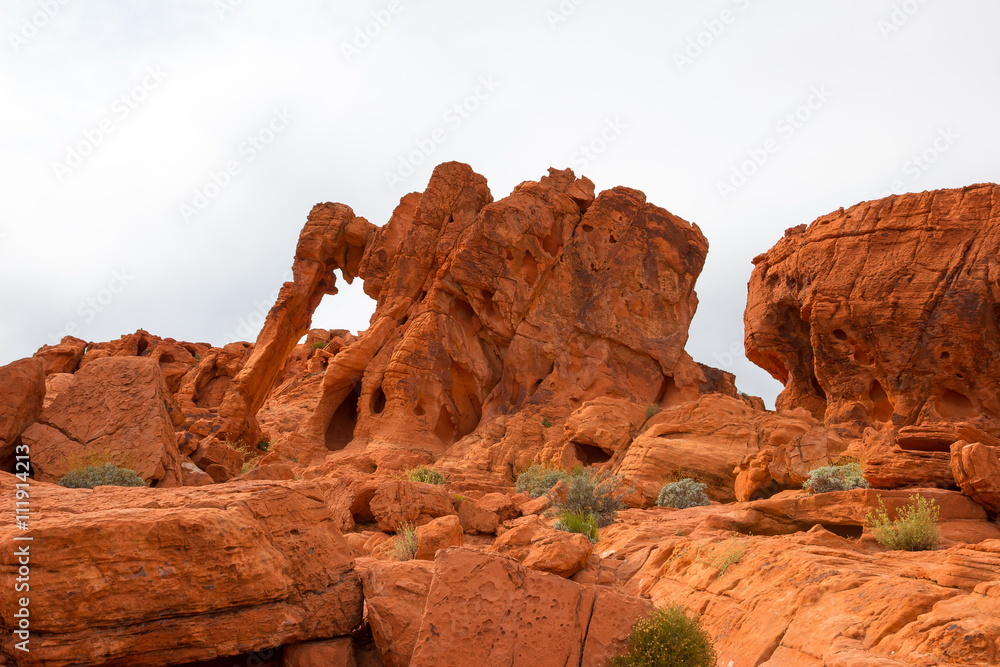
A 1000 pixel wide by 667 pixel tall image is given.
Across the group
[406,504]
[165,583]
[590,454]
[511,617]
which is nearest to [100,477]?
[406,504]

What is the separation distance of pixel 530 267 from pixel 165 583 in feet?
73.5

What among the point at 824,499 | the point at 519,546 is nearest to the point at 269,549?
the point at 519,546

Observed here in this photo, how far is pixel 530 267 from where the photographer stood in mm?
27078

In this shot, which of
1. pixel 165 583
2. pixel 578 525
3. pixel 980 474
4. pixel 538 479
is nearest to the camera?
pixel 165 583

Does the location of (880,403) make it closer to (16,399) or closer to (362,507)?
(362,507)

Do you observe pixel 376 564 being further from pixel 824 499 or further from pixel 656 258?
pixel 656 258

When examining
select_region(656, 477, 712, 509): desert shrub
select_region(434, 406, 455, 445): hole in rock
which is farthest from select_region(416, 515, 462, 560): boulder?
select_region(434, 406, 455, 445): hole in rock

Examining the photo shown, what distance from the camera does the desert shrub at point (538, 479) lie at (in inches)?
691

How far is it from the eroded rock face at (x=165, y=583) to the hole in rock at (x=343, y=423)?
21.4 m

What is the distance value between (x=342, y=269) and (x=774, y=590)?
29.4 meters

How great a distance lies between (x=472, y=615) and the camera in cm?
630

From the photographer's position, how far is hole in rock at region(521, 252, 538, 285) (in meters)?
26.9

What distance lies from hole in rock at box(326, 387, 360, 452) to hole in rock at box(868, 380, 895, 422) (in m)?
19.5

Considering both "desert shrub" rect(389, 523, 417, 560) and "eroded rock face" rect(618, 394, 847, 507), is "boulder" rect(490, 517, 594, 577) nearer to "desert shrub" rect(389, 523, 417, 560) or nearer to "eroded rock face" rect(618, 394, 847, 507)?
"desert shrub" rect(389, 523, 417, 560)
